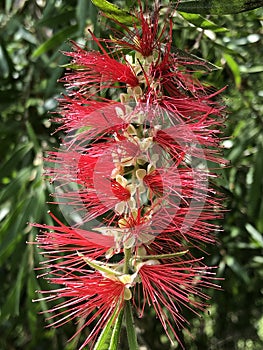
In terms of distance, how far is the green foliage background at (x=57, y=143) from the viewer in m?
1.47

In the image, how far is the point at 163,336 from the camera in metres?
2.39

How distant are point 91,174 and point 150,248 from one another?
0.49 feet

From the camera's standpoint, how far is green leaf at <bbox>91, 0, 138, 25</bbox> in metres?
0.92

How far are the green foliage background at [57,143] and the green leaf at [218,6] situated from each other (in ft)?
1.09

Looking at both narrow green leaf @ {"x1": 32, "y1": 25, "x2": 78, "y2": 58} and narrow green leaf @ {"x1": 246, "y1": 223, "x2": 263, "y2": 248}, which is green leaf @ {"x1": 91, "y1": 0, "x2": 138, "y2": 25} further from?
narrow green leaf @ {"x1": 246, "y1": 223, "x2": 263, "y2": 248}

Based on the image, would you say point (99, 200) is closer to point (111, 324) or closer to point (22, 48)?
point (111, 324)

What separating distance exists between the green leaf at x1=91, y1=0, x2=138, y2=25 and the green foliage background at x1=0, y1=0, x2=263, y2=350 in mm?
269

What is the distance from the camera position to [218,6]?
887 mm

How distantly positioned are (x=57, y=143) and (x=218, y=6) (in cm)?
91

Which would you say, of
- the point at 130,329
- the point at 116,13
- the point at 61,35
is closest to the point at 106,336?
the point at 130,329

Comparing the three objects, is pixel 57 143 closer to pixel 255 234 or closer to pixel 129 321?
pixel 255 234

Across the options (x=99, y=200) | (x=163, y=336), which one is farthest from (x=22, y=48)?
(x=99, y=200)

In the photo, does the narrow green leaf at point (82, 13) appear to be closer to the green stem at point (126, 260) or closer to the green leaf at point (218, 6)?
the green leaf at point (218, 6)

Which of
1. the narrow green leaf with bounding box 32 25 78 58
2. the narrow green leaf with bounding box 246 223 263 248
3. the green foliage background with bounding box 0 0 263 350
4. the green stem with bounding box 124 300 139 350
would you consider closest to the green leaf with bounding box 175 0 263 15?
the green foliage background with bounding box 0 0 263 350
